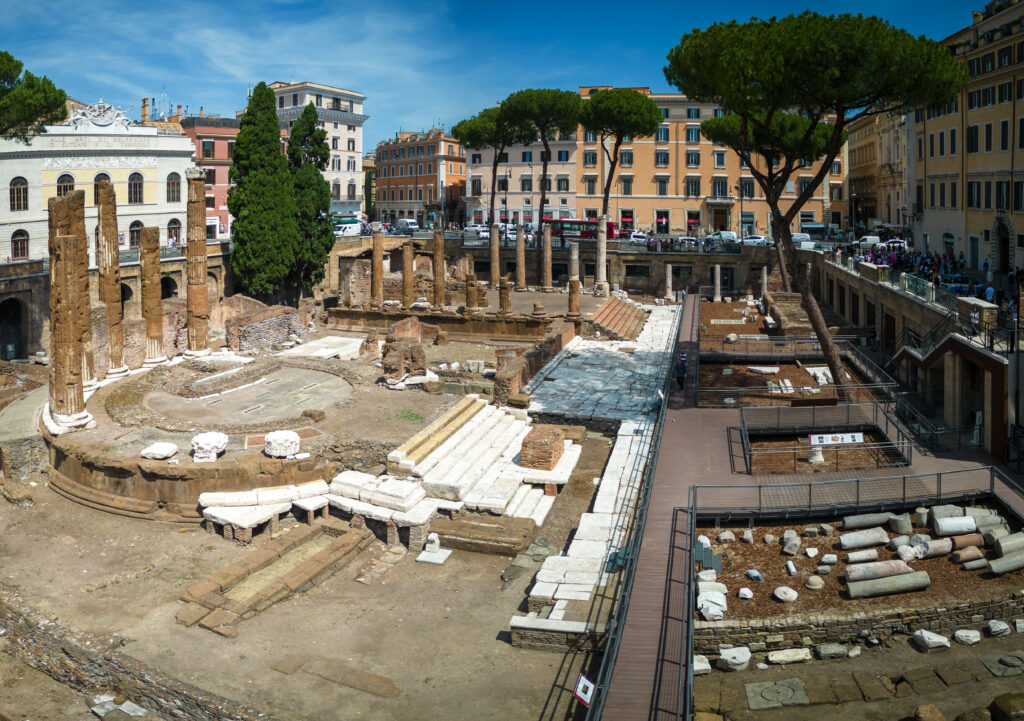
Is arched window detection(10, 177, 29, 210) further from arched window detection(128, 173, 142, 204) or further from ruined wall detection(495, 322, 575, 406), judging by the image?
ruined wall detection(495, 322, 575, 406)

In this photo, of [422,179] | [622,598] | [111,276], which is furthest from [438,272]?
[422,179]

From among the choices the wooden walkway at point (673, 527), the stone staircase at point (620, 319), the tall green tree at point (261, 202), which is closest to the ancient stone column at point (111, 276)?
the wooden walkway at point (673, 527)

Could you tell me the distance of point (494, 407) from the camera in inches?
990

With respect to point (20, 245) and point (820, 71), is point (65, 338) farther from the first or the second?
point (20, 245)

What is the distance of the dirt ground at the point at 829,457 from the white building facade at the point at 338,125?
58.9 metres

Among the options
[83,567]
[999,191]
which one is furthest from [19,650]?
[999,191]

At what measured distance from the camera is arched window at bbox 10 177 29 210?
4516 centimetres

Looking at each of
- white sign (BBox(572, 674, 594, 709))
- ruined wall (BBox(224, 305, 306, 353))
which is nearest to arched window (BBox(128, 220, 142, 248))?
ruined wall (BBox(224, 305, 306, 353))

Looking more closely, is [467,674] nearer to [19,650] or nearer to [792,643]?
[792,643]

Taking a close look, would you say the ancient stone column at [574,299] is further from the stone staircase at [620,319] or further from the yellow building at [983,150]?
the yellow building at [983,150]

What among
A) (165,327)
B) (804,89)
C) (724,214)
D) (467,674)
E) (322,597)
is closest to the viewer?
(467,674)

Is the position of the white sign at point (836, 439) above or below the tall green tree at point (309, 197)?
below

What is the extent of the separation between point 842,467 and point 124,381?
758 inches

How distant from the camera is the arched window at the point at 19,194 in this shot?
45156 millimetres
